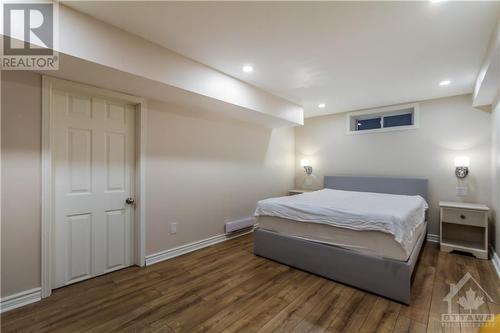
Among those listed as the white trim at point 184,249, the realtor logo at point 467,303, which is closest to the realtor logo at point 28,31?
the white trim at point 184,249

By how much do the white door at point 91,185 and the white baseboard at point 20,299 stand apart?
0.19m

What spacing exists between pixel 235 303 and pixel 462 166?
4030 mm

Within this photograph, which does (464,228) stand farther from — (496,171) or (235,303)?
(235,303)

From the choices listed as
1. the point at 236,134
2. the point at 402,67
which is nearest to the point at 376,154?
the point at 402,67

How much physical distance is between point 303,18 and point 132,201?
9.15ft

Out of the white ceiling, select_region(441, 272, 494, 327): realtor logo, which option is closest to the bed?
select_region(441, 272, 494, 327): realtor logo

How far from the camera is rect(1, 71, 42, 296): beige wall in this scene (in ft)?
6.56

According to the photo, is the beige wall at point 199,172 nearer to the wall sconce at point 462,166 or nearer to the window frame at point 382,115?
the window frame at point 382,115

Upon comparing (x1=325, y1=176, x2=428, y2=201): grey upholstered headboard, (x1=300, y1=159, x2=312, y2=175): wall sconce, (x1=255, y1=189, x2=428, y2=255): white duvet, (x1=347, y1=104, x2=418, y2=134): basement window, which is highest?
(x1=347, y1=104, x2=418, y2=134): basement window

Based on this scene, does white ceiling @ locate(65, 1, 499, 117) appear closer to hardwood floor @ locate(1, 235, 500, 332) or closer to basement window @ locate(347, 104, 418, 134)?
basement window @ locate(347, 104, 418, 134)

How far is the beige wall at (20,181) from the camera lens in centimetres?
200

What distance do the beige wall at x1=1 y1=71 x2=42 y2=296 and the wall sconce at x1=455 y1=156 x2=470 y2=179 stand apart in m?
5.51

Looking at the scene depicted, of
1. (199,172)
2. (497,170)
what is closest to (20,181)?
(199,172)

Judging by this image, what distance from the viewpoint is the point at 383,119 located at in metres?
4.58
